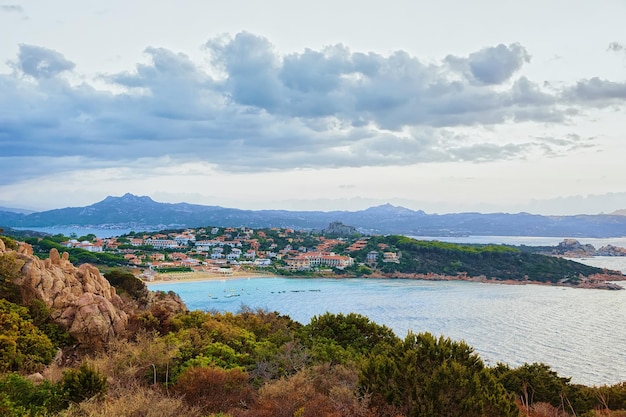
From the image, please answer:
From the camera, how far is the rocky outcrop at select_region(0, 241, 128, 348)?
42.7 ft

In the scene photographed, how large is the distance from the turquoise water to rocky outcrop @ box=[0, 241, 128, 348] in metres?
17.8

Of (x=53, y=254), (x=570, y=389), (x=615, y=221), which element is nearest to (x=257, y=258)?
(x=53, y=254)

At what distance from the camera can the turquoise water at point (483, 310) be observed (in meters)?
27.0

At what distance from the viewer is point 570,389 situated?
555 inches

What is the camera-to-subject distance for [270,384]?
10.1 meters

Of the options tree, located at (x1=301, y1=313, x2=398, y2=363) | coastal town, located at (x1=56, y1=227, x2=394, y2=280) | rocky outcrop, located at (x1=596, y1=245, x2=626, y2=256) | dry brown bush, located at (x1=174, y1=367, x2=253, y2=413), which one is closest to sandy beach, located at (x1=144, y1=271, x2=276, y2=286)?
coastal town, located at (x1=56, y1=227, x2=394, y2=280)

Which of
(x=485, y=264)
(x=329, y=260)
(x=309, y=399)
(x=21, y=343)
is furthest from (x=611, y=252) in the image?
(x=21, y=343)

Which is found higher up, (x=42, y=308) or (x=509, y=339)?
(x=42, y=308)

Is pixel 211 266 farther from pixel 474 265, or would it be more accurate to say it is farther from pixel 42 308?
pixel 42 308

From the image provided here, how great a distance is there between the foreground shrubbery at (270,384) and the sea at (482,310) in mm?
6452

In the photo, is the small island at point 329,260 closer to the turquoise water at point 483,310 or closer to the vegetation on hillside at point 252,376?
the turquoise water at point 483,310

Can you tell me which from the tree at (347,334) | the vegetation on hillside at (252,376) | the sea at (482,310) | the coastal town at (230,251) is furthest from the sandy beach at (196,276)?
the vegetation on hillside at (252,376)

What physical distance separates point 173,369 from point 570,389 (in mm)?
10986

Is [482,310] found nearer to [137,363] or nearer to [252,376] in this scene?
[252,376]
